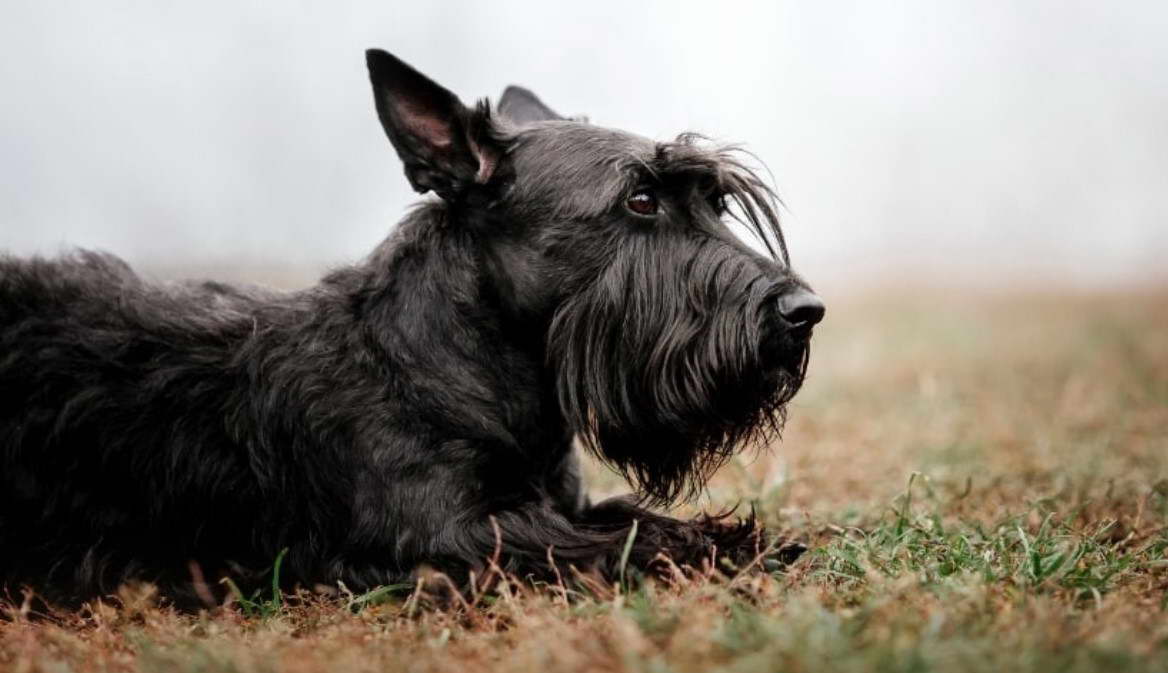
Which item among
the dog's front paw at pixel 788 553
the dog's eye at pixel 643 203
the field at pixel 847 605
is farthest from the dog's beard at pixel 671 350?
the field at pixel 847 605

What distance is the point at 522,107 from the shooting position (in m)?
4.43

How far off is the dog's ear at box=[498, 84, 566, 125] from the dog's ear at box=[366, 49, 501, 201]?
31.3 inches

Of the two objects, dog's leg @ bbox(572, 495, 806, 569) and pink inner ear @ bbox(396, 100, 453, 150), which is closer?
dog's leg @ bbox(572, 495, 806, 569)

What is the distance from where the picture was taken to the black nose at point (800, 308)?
3.20m

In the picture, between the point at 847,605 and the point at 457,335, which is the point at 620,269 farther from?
the point at 847,605

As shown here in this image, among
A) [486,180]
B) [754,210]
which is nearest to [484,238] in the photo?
[486,180]

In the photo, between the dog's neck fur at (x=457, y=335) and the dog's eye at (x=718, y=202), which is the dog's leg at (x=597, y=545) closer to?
the dog's neck fur at (x=457, y=335)

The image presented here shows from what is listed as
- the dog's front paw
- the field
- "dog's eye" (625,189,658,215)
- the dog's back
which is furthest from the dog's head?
the dog's back

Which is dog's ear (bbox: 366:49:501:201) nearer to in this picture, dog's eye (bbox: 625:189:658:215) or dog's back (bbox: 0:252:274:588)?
dog's eye (bbox: 625:189:658:215)

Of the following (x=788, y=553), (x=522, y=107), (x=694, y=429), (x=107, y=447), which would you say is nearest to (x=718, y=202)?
(x=694, y=429)

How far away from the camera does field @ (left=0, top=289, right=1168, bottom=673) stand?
2.14m

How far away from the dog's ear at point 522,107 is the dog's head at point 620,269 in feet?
2.40

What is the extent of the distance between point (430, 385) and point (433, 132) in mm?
874

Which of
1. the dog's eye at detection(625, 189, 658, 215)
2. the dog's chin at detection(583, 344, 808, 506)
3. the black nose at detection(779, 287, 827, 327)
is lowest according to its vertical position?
the dog's chin at detection(583, 344, 808, 506)
